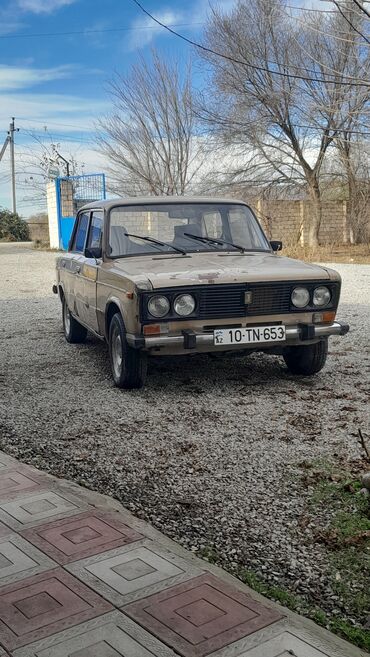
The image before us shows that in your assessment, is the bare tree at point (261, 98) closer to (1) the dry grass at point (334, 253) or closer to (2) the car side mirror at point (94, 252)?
(1) the dry grass at point (334, 253)

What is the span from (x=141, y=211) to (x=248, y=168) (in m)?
20.9

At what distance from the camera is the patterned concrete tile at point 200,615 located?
224 centimetres

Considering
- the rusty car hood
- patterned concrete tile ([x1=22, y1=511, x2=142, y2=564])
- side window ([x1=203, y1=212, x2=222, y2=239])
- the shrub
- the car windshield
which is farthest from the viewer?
the shrub

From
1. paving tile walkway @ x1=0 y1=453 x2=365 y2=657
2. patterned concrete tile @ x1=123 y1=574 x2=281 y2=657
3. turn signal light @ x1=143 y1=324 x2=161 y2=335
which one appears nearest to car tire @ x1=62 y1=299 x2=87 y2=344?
turn signal light @ x1=143 y1=324 x2=161 y2=335

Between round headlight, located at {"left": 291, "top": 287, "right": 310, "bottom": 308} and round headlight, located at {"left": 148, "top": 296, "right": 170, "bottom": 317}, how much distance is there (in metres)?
1.08

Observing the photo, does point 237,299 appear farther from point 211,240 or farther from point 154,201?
point 154,201

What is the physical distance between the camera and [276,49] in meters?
24.8

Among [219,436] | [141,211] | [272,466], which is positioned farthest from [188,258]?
[272,466]

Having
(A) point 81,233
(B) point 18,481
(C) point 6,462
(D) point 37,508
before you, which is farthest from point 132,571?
(A) point 81,233

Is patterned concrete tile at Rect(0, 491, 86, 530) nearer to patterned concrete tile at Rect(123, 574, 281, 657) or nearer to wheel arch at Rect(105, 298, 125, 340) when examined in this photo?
patterned concrete tile at Rect(123, 574, 281, 657)

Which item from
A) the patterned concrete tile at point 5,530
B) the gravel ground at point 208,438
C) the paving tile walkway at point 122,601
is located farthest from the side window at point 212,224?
the patterned concrete tile at point 5,530

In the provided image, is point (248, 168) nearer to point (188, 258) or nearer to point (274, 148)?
point (274, 148)

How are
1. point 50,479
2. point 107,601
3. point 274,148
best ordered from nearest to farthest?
point 107,601
point 50,479
point 274,148

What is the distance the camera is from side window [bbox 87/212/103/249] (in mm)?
6723
